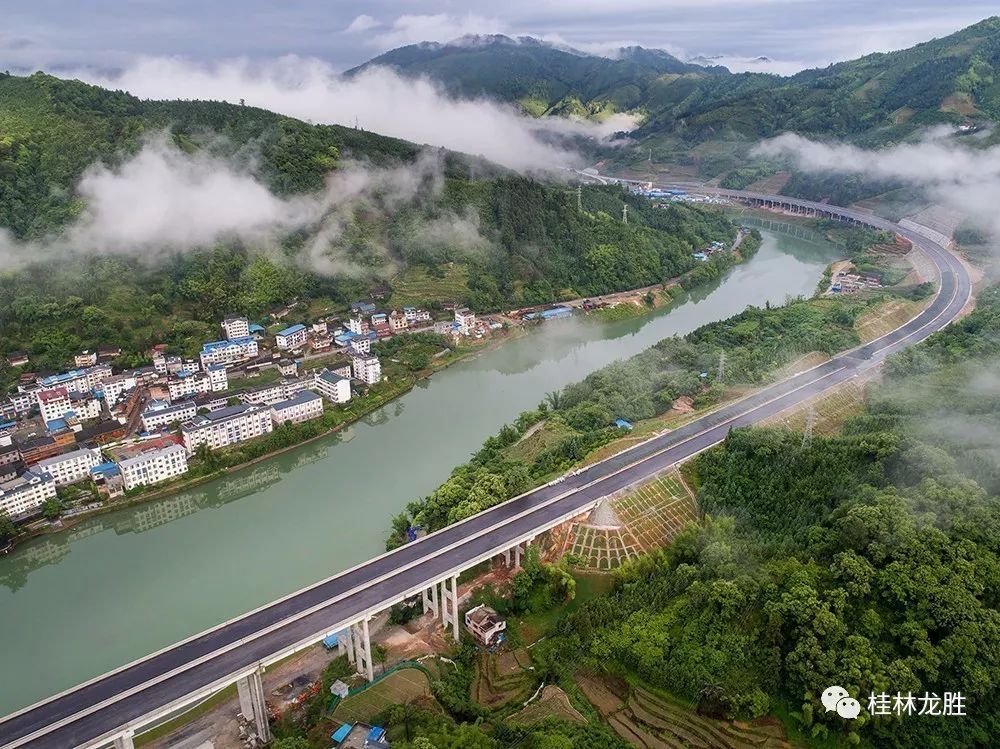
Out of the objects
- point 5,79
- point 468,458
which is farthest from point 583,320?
point 5,79

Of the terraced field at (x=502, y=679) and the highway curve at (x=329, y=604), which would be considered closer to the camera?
the highway curve at (x=329, y=604)

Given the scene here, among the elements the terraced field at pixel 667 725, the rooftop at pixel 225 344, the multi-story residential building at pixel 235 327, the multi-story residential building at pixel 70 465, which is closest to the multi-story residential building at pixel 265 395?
the rooftop at pixel 225 344

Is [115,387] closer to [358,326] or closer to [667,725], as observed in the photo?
[358,326]

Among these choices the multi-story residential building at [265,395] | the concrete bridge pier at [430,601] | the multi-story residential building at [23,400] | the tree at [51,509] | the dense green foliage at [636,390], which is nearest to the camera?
the concrete bridge pier at [430,601]

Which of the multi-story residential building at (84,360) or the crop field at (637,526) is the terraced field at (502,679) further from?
the multi-story residential building at (84,360)

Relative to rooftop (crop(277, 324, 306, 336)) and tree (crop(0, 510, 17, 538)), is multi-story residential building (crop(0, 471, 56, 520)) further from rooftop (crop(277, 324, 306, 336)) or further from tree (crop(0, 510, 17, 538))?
rooftop (crop(277, 324, 306, 336))

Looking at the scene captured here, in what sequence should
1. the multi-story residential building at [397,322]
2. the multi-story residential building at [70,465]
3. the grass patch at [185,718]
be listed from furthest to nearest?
1. the multi-story residential building at [397,322]
2. the multi-story residential building at [70,465]
3. the grass patch at [185,718]

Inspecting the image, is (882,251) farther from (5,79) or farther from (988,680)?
(5,79)

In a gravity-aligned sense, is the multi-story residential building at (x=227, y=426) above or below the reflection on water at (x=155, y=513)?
above

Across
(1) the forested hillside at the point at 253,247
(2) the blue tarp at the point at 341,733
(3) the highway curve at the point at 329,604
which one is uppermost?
(1) the forested hillside at the point at 253,247
